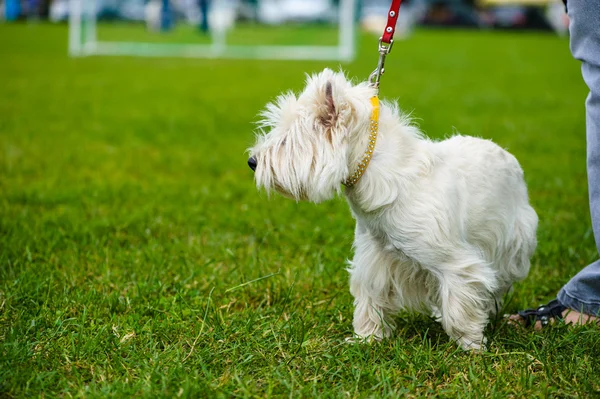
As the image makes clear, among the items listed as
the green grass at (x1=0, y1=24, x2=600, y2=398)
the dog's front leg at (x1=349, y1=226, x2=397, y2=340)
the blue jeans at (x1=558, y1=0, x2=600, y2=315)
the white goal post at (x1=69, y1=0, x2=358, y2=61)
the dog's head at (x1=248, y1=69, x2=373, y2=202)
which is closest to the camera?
the green grass at (x1=0, y1=24, x2=600, y2=398)

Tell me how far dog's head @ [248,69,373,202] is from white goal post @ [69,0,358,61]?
14.6 meters

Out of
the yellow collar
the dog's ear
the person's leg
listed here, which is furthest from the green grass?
the dog's ear

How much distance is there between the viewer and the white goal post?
17.6 meters

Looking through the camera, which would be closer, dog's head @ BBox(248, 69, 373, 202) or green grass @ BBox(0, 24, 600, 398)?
green grass @ BBox(0, 24, 600, 398)

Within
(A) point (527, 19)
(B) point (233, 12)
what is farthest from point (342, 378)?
(A) point (527, 19)

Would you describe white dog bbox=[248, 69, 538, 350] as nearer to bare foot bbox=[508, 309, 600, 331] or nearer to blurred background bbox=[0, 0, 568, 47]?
bare foot bbox=[508, 309, 600, 331]

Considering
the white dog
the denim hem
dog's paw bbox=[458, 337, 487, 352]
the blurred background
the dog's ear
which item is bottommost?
dog's paw bbox=[458, 337, 487, 352]

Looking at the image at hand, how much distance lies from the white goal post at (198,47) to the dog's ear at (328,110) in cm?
1466

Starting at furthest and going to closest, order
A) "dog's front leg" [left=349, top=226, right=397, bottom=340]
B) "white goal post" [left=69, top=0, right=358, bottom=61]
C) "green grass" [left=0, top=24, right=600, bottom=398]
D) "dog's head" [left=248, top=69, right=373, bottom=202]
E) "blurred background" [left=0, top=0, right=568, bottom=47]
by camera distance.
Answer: "blurred background" [left=0, top=0, right=568, bottom=47] → "white goal post" [left=69, top=0, right=358, bottom=61] → "dog's front leg" [left=349, top=226, right=397, bottom=340] → "dog's head" [left=248, top=69, right=373, bottom=202] → "green grass" [left=0, top=24, right=600, bottom=398]

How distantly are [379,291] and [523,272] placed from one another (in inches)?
30.7

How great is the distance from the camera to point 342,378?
2713 mm

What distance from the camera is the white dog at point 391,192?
9.23ft

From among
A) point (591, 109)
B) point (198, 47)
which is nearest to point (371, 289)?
point (591, 109)

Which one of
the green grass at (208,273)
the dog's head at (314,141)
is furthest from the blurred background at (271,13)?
the dog's head at (314,141)
